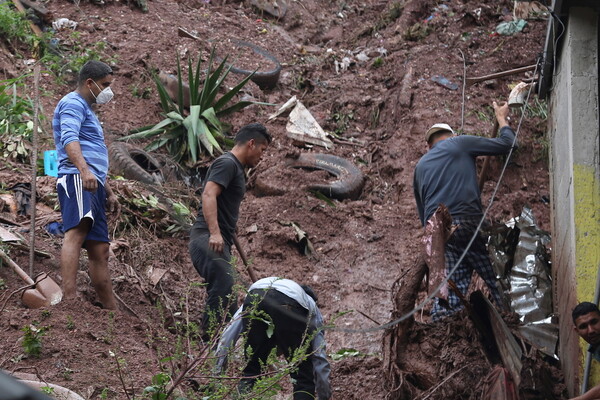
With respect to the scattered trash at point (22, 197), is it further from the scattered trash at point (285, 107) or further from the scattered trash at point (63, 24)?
the scattered trash at point (63, 24)

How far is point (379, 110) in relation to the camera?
11.1 m

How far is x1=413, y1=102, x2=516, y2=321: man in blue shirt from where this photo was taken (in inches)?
226

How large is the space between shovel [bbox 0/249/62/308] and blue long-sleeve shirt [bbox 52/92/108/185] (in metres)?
0.71

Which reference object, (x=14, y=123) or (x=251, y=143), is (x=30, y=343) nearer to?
(x=251, y=143)

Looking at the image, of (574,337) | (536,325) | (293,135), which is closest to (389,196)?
(293,135)

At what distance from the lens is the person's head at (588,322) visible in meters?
4.21

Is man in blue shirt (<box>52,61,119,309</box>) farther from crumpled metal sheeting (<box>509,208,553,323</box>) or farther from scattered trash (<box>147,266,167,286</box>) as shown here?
crumpled metal sheeting (<box>509,208,553,323</box>)

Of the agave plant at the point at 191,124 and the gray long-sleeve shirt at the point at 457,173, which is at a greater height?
the gray long-sleeve shirt at the point at 457,173

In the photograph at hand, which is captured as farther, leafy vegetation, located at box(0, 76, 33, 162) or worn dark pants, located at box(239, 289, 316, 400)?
leafy vegetation, located at box(0, 76, 33, 162)

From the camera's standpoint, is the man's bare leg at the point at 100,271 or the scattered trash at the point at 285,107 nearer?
the man's bare leg at the point at 100,271

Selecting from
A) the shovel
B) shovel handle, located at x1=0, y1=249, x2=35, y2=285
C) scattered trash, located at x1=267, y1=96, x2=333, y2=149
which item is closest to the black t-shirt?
the shovel

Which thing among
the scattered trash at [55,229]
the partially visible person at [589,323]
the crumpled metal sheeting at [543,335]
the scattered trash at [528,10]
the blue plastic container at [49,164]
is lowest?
the scattered trash at [55,229]

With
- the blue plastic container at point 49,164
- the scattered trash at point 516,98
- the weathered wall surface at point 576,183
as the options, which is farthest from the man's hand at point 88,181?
the scattered trash at point 516,98

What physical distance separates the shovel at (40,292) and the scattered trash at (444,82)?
679 centimetres
